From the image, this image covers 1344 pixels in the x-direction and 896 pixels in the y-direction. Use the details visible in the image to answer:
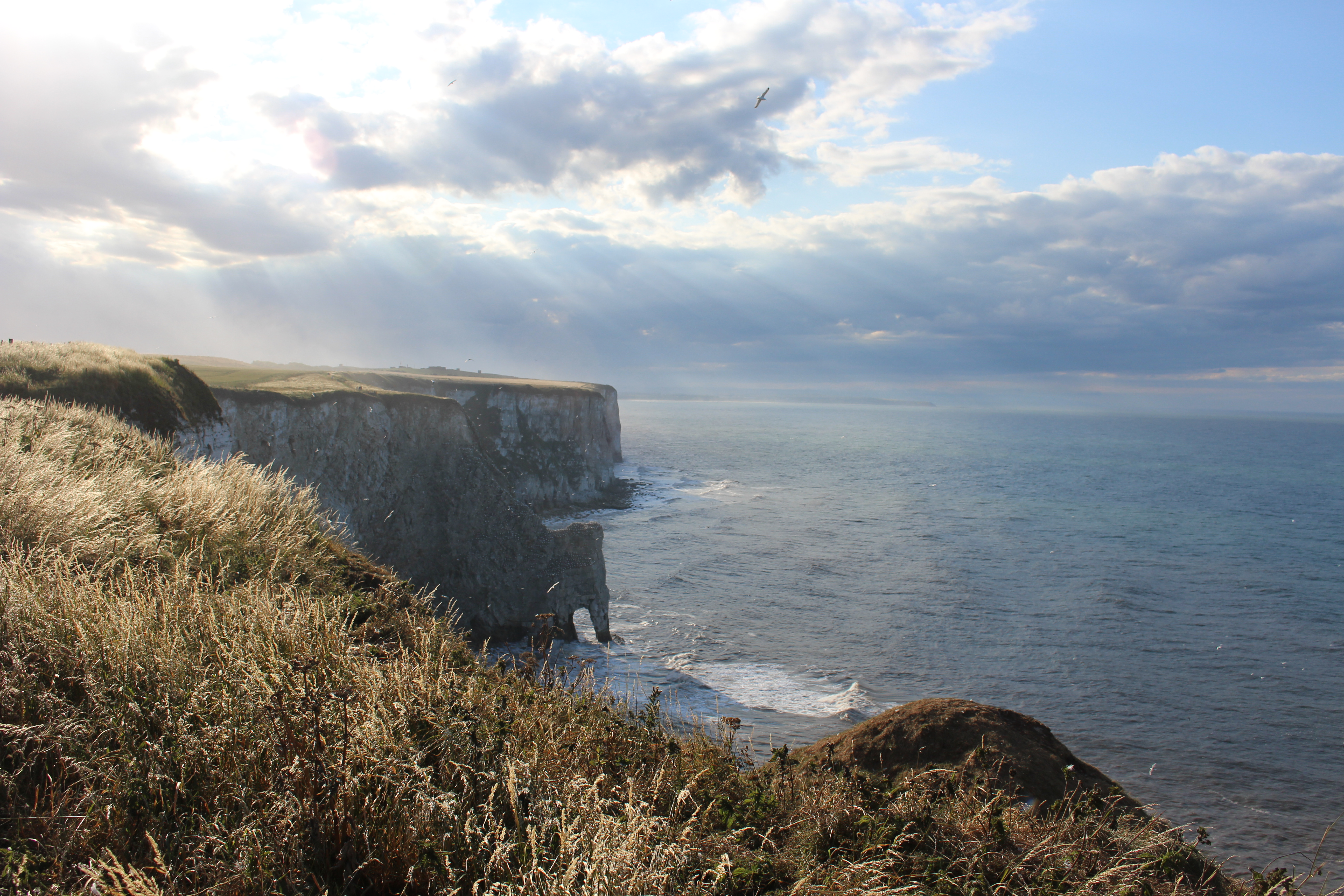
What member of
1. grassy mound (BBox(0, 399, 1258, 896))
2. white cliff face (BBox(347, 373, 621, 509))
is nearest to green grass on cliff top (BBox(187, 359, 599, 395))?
white cliff face (BBox(347, 373, 621, 509))

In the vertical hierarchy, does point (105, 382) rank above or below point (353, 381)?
below

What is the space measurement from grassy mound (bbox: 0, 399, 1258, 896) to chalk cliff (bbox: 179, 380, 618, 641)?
1970cm

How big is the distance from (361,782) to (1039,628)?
116 feet

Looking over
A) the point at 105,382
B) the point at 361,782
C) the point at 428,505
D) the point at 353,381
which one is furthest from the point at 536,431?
the point at 361,782

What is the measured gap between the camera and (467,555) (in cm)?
2819

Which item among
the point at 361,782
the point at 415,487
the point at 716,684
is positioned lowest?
the point at 716,684

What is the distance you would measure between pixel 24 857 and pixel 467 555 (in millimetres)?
26074

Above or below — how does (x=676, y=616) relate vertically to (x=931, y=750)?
below

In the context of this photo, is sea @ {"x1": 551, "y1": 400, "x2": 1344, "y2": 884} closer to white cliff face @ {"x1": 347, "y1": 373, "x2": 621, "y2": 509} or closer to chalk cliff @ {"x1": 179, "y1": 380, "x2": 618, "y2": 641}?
chalk cliff @ {"x1": 179, "y1": 380, "x2": 618, "y2": 641}

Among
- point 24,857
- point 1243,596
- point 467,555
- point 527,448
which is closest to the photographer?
point 24,857

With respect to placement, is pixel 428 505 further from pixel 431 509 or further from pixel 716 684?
pixel 716 684

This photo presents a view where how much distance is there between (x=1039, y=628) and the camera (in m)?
32.4

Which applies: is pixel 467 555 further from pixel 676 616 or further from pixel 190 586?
pixel 190 586

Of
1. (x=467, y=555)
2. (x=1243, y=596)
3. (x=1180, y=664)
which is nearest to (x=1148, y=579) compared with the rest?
(x=1243, y=596)
